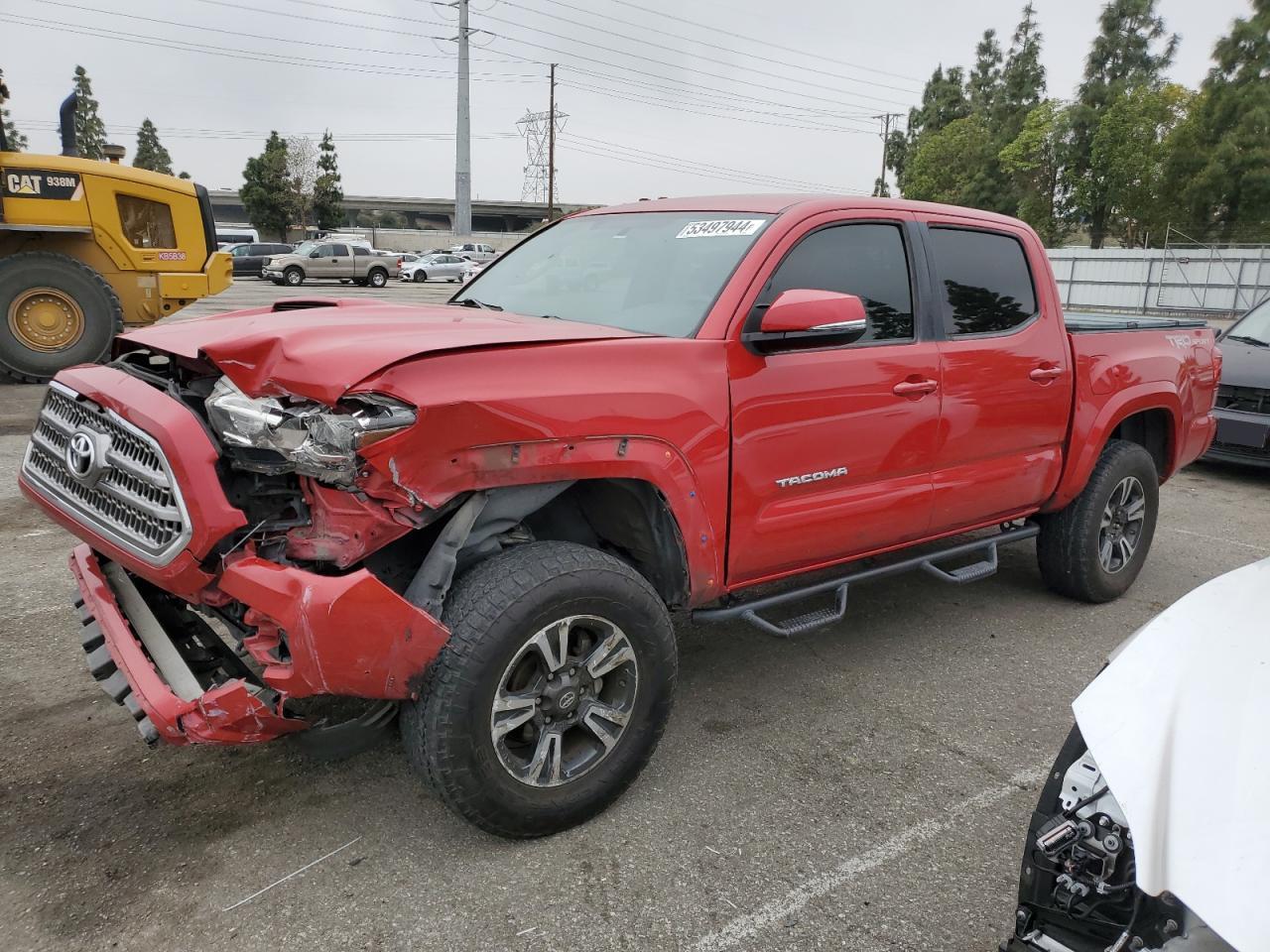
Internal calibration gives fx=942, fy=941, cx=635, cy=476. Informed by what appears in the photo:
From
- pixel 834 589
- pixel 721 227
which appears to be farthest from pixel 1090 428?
pixel 721 227

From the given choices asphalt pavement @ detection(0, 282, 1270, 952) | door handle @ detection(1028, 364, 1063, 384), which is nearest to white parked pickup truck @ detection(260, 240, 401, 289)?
asphalt pavement @ detection(0, 282, 1270, 952)

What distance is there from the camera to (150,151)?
98.2m

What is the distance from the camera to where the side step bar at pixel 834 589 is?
3279mm

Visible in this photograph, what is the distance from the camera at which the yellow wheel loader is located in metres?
9.93

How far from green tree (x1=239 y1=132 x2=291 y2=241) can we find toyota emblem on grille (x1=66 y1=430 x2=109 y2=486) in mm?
68762

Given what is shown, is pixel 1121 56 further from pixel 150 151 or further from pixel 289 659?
pixel 150 151

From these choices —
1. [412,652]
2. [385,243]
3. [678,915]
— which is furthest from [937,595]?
[385,243]

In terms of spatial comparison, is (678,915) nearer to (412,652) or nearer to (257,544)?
(412,652)

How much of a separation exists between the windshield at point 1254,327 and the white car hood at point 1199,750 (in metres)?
7.66

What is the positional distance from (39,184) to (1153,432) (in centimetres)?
1090

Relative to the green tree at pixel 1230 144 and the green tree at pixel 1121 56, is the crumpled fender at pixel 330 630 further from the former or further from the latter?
the green tree at pixel 1121 56

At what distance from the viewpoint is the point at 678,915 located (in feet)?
8.18

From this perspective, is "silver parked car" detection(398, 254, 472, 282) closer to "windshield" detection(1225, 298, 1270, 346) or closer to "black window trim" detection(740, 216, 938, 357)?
"windshield" detection(1225, 298, 1270, 346)

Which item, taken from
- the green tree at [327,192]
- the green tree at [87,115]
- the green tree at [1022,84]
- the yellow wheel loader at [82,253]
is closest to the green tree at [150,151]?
the green tree at [87,115]
